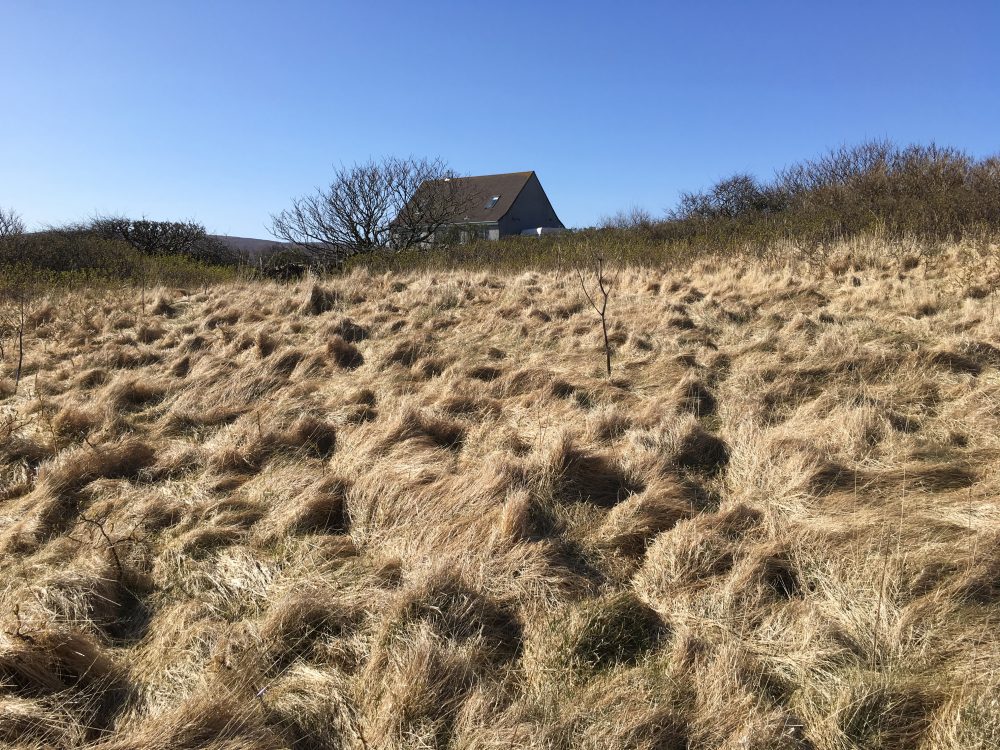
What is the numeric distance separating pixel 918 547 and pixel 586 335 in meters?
3.86

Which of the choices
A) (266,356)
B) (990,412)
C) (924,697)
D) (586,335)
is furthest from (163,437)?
(990,412)

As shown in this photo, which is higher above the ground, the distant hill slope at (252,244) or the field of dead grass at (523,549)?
the distant hill slope at (252,244)

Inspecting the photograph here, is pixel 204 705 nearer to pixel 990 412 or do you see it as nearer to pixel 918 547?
pixel 918 547

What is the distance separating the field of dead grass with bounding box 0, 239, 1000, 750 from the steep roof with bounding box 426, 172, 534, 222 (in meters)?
30.2

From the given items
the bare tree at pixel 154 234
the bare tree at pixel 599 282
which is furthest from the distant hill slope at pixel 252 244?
the bare tree at pixel 599 282

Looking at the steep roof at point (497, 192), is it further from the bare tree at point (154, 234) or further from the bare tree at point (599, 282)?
the bare tree at point (599, 282)

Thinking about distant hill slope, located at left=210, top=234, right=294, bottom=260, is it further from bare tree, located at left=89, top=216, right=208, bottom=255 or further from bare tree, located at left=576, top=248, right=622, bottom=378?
bare tree, located at left=576, top=248, right=622, bottom=378

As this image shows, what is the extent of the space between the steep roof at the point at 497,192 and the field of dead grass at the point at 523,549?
3022cm

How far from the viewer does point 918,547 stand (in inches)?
91.6

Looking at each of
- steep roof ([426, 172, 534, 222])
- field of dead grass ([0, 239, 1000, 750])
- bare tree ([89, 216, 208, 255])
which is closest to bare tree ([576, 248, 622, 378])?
field of dead grass ([0, 239, 1000, 750])

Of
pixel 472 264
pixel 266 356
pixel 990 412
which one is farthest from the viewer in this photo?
pixel 472 264

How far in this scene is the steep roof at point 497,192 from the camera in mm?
34562

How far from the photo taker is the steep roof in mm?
34562

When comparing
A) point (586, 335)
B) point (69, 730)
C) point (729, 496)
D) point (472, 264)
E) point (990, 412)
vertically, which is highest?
point (472, 264)
